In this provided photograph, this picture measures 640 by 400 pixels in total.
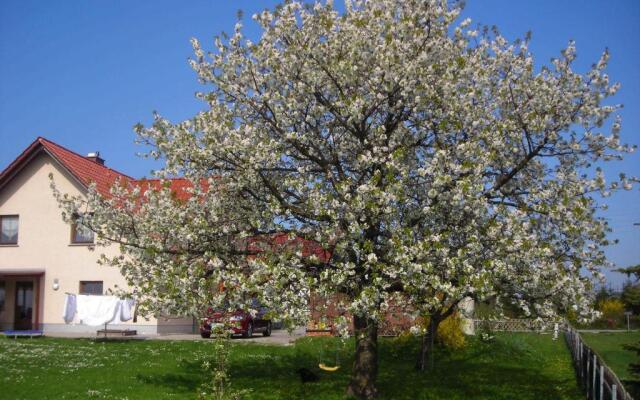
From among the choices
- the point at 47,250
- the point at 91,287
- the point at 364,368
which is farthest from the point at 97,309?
the point at 364,368

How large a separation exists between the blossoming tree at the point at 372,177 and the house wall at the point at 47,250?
17675mm

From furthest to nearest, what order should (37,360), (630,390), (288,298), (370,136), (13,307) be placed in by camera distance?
(13,307) → (37,360) → (630,390) → (370,136) → (288,298)

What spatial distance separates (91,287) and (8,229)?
5.69 meters

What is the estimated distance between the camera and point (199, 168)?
46.1 ft

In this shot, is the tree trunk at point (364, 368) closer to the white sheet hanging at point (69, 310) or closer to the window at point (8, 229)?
the white sheet hanging at point (69, 310)

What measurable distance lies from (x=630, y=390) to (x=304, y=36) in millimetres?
10557

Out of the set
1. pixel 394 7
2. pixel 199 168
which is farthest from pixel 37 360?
pixel 394 7

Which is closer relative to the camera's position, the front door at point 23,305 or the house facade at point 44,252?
the house facade at point 44,252

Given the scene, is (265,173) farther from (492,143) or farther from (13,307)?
(13,307)

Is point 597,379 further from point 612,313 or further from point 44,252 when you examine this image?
point 612,313

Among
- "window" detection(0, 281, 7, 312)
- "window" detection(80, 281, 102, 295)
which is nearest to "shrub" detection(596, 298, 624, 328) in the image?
"window" detection(80, 281, 102, 295)

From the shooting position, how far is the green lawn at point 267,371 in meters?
14.8

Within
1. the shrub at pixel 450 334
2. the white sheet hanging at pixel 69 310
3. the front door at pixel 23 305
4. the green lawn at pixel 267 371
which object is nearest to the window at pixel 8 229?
the front door at pixel 23 305

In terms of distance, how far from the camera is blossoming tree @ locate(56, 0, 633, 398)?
1205 cm
